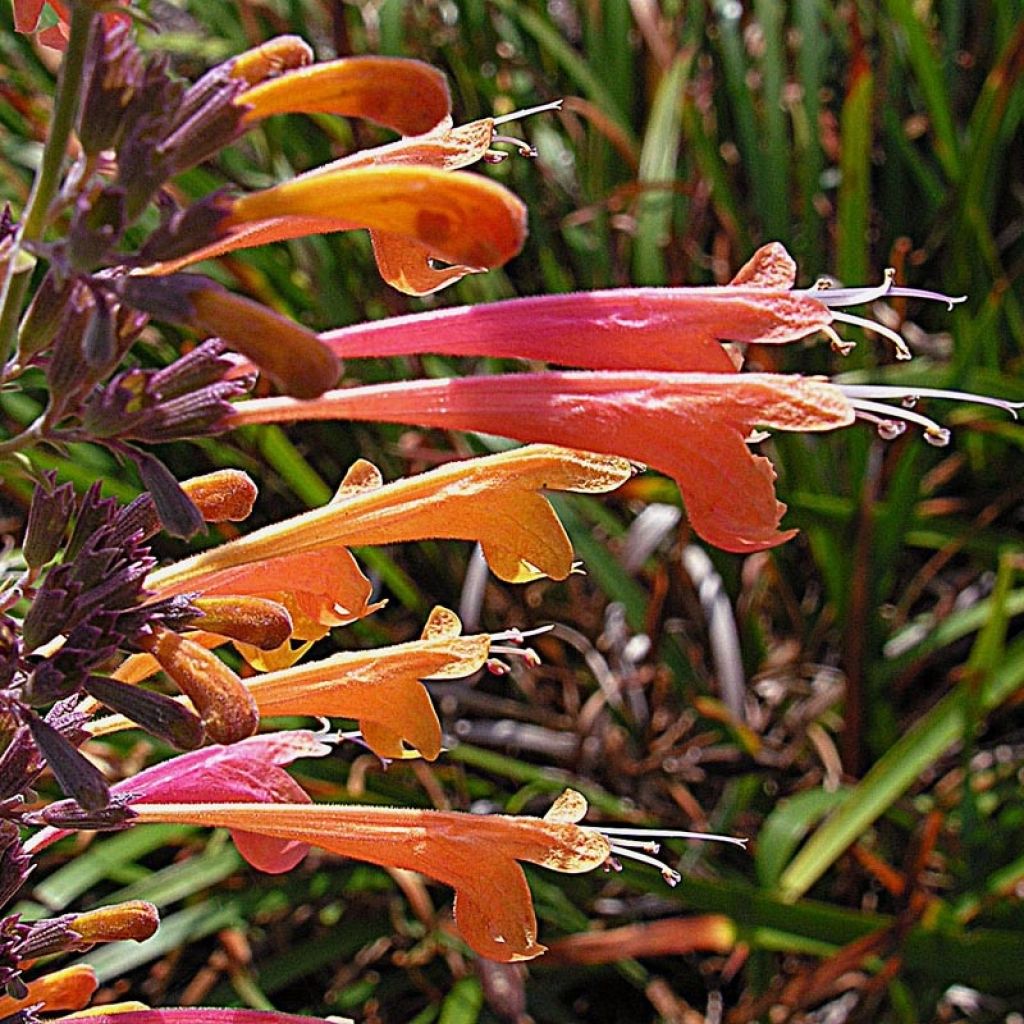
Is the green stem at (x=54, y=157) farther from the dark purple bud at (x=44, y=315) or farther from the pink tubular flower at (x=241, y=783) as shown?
the pink tubular flower at (x=241, y=783)

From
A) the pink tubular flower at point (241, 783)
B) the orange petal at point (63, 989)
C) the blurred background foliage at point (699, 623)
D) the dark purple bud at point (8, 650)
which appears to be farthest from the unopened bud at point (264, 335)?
the blurred background foliage at point (699, 623)

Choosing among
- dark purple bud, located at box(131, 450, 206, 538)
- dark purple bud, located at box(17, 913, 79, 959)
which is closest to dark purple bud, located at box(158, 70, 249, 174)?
dark purple bud, located at box(131, 450, 206, 538)

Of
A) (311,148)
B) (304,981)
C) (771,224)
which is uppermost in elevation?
(311,148)

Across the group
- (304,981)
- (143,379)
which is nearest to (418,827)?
(143,379)

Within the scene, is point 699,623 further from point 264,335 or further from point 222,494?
point 264,335

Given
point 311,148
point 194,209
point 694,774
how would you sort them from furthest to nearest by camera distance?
point 311,148
point 694,774
point 194,209

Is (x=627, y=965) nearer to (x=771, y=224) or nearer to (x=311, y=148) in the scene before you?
(x=771, y=224)

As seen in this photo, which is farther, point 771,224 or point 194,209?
point 771,224
